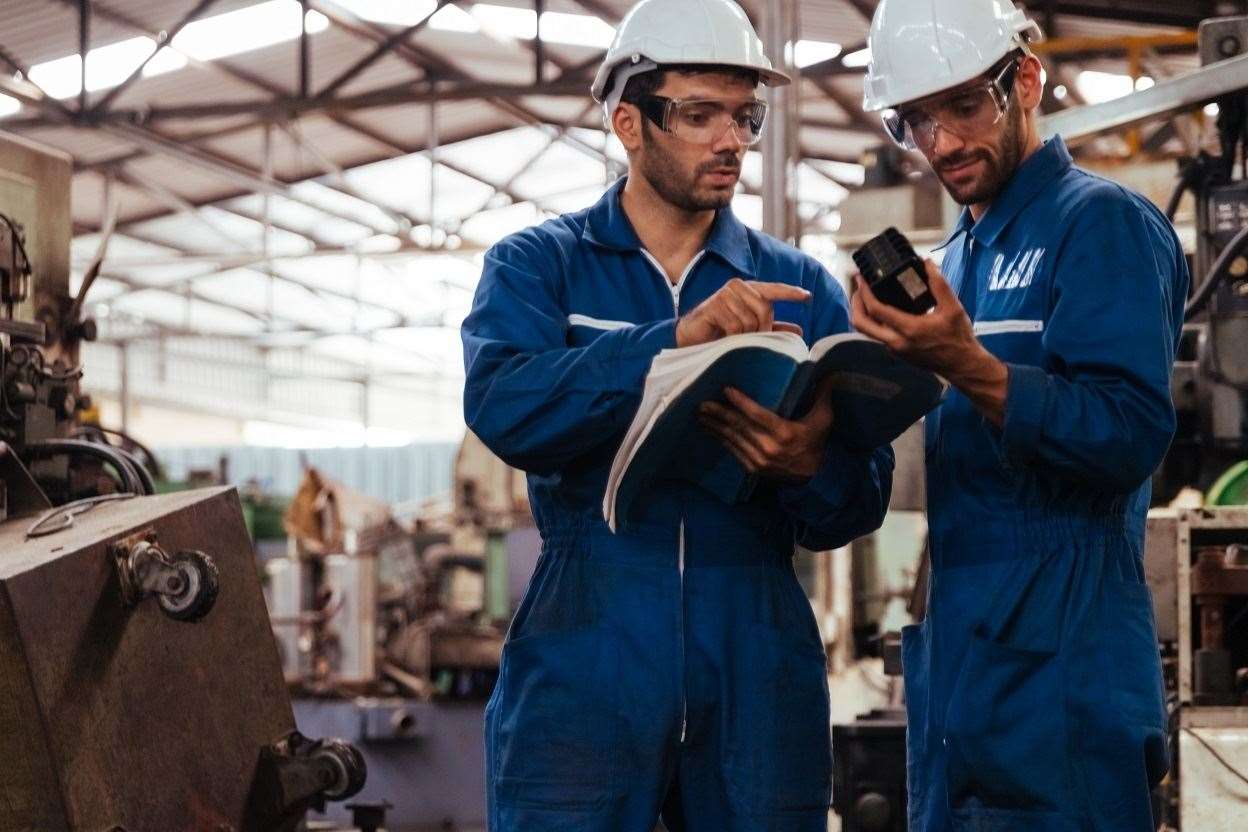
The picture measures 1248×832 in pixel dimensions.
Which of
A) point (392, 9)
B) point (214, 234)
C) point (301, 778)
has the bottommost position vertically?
point (301, 778)

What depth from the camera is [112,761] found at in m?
2.13

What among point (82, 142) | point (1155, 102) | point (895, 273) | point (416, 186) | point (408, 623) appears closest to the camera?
point (895, 273)

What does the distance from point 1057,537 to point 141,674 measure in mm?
1215

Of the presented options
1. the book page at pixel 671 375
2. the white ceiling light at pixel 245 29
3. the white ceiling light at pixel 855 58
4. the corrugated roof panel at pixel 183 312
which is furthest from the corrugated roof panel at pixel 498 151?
the book page at pixel 671 375

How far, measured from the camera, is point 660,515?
190 cm

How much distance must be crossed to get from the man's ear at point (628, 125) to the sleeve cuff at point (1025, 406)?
0.60 m

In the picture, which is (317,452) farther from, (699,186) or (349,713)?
(699,186)

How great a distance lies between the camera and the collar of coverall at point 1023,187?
6.30 ft

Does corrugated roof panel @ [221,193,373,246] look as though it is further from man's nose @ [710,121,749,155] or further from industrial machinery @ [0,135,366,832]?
man's nose @ [710,121,749,155]

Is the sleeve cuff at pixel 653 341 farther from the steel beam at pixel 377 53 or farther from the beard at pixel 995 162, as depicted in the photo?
the steel beam at pixel 377 53

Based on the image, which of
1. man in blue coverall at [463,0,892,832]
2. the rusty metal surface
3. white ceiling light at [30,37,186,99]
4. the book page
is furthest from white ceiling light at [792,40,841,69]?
the book page

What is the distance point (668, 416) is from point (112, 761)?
3.03ft

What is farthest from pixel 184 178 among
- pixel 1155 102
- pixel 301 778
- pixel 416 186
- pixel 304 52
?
pixel 301 778

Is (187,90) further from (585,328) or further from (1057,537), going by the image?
(1057,537)
